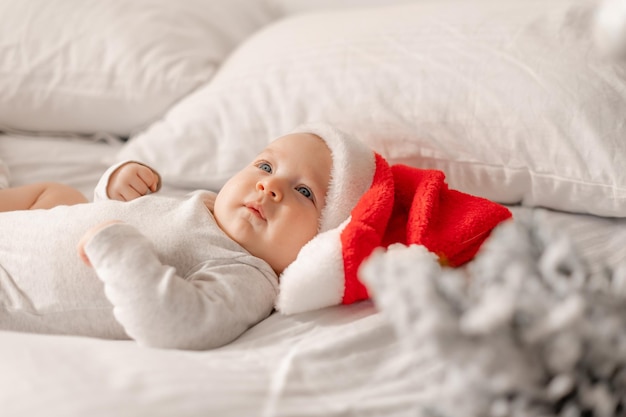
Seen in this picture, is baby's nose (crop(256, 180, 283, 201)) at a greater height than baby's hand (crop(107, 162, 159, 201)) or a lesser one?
greater

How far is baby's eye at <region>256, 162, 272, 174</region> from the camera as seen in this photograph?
3.92 feet

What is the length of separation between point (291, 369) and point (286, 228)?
308 millimetres

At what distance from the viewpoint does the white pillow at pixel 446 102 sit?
3.94ft

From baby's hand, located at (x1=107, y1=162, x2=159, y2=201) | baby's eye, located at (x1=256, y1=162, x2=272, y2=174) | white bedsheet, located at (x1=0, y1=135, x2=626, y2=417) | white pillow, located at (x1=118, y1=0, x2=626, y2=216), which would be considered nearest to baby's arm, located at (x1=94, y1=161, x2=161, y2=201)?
baby's hand, located at (x1=107, y1=162, x2=159, y2=201)

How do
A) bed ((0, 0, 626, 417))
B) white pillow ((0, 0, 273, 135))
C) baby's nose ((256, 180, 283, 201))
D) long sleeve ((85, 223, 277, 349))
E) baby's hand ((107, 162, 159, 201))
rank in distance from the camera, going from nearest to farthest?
bed ((0, 0, 626, 417)) < long sleeve ((85, 223, 277, 349)) < baby's nose ((256, 180, 283, 201)) < baby's hand ((107, 162, 159, 201)) < white pillow ((0, 0, 273, 135))

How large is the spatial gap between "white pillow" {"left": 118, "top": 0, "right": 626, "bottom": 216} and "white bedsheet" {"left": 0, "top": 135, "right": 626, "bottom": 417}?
43 cm

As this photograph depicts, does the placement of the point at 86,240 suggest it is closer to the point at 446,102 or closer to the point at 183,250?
the point at 183,250

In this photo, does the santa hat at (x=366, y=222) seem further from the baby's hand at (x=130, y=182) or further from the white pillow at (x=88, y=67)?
the white pillow at (x=88, y=67)

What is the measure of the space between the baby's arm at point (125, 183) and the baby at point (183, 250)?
4cm

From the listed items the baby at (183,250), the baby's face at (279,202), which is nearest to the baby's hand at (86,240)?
the baby at (183,250)

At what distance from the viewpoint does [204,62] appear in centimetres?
168

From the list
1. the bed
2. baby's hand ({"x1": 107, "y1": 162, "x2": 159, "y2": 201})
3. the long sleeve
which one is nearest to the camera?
the bed

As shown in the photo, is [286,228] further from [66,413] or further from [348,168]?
[66,413]

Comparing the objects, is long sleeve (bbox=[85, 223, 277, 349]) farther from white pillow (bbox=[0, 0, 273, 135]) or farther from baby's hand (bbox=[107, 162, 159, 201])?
white pillow (bbox=[0, 0, 273, 135])
